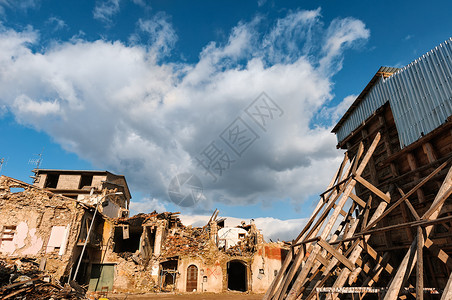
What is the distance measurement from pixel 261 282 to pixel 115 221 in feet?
49.7

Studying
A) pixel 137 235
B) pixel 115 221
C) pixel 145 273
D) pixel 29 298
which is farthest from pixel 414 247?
pixel 137 235

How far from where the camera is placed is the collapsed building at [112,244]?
18547 millimetres

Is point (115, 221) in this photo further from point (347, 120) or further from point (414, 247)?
point (414, 247)

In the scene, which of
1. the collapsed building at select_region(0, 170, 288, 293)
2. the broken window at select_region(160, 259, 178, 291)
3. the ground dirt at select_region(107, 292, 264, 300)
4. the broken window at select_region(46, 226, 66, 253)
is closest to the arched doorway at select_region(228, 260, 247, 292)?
the collapsed building at select_region(0, 170, 288, 293)

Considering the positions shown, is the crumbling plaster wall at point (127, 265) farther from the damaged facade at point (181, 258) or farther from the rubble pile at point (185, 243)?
the rubble pile at point (185, 243)

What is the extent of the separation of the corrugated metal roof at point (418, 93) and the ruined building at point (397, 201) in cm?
3

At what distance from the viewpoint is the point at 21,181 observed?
19906mm

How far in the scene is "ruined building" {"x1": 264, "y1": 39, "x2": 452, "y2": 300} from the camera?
5906 millimetres

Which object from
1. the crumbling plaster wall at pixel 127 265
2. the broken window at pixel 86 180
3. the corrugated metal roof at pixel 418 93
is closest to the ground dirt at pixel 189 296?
the crumbling plaster wall at pixel 127 265

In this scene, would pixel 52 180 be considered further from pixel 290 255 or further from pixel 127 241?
pixel 290 255

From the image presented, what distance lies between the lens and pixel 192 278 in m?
23.3

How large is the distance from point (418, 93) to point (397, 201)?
11.2 ft

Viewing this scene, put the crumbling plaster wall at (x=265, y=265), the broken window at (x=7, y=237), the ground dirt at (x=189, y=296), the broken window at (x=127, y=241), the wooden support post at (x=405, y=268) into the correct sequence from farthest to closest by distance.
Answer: the broken window at (x=127, y=241) → the crumbling plaster wall at (x=265, y=265) → the ground dirt at (x=189, y=296) → the broken window at (x=7, y=237) → the wooden support post at (x=405, y=268)

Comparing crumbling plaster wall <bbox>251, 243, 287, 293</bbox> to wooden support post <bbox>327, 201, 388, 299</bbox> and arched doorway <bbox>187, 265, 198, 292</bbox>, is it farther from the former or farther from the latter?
wooden support post <bbox>327, 201, 388, 299</bbox>
